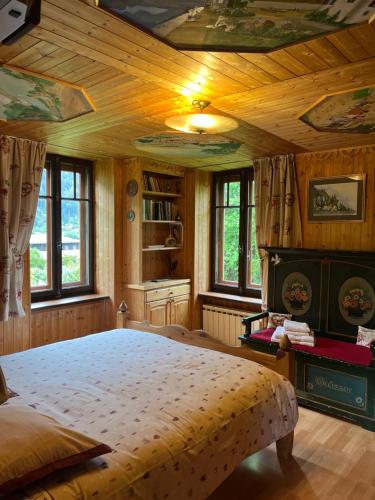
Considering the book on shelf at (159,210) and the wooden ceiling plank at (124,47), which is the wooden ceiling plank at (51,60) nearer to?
the wooden ceiling plank at (124,47)

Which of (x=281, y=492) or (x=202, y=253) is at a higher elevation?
(x=202, y=253)

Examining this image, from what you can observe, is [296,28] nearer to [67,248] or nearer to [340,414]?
[340,414]

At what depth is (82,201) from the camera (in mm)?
4543

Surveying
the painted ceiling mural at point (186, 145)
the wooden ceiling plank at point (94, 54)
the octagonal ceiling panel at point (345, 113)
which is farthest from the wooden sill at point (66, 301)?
the octagonal ceiling panel at point (345, 113)

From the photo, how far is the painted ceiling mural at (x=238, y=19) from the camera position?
1.36 metres

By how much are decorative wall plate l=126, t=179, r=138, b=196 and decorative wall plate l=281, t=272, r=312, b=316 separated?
2.05m

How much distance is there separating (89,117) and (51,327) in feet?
7.54

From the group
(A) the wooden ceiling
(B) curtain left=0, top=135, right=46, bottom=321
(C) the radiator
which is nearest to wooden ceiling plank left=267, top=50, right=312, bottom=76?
(A) the wooden ceiling

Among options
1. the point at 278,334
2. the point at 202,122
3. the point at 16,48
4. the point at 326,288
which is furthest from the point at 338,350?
the point at 16,48

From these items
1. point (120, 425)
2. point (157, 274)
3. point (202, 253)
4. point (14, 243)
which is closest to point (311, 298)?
point (202, 253)

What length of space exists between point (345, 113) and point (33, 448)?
2.75 meters

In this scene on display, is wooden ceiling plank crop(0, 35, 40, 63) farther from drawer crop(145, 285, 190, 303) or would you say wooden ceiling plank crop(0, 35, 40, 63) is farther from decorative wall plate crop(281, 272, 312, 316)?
decorative wall plate crop(281, 272, 312, 316)

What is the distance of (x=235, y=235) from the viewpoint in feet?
16.7

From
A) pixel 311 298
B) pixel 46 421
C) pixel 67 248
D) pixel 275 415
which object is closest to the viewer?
pixel 46 421
